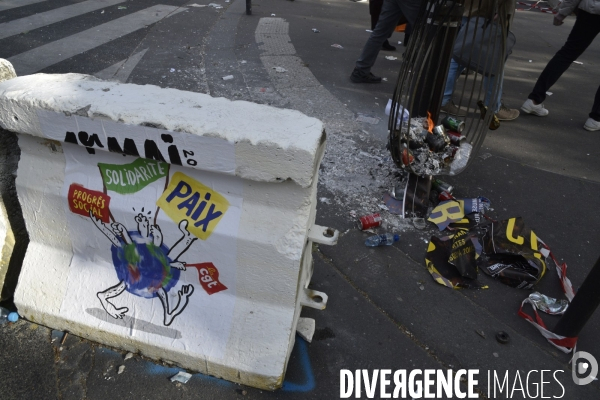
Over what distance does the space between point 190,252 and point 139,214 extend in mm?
293

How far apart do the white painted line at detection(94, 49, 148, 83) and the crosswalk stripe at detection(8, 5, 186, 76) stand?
0.67m

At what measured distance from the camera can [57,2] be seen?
7.92m

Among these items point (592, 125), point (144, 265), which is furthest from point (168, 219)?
point (592, 125)

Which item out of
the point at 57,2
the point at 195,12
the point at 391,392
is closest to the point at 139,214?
the point at 391,392

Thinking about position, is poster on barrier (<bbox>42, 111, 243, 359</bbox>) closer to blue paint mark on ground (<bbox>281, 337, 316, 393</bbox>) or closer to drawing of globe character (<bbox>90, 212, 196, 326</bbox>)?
drawing of globe character (<bbox>90, 212, 196, 326</bbox>)

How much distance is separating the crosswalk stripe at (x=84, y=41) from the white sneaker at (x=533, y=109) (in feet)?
18.7

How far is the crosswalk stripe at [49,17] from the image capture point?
6.41 metres

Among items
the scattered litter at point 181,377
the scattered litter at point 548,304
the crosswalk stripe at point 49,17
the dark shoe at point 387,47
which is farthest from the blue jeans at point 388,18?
the crosswalk stripe at point 49,17

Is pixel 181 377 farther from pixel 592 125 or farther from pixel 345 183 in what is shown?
pixel 592 125

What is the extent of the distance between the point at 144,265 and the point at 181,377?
58 cm

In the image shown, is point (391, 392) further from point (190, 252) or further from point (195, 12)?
point (195, 12)

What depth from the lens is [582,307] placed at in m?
2.32

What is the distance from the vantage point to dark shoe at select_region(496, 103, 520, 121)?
17.2 feet

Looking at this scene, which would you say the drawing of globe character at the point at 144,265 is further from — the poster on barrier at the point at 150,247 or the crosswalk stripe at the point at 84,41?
the crosswalk stripe at the point at 84,41
